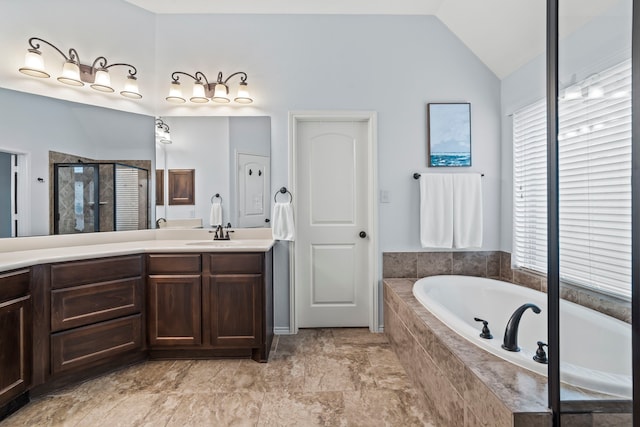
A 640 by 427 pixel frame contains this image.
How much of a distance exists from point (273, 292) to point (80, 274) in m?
1.38

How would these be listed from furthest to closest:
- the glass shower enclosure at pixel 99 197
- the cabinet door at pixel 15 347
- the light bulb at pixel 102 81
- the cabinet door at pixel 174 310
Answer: the light bulb at pixel 102 81, the glass shower enclosure at pixel 99 197, the cabinet door at pixel 174 310, the cabinet door at pixel 15 347

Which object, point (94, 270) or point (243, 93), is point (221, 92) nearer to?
point (243, 93)

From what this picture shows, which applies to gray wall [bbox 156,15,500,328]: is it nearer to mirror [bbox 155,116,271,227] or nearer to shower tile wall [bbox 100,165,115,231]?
mirror [bbox 155,116,271,227]

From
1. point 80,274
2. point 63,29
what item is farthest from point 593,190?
point 63,29

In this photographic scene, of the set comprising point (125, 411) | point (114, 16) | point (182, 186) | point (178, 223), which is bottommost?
point (125, 411)

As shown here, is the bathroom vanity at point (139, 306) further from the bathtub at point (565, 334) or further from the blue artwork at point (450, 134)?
the blue artwork at point (450, 134)

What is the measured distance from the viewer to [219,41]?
282cm

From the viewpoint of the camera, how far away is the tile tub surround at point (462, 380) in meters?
1.09

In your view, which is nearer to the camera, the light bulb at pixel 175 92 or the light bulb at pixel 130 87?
the light bulb at pixel 130 87

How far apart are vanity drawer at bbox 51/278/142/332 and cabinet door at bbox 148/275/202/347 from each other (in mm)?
115

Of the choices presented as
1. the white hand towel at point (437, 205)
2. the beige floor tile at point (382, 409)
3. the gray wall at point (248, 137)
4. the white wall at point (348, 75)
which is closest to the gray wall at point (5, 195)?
the white wall at point (348, 75)

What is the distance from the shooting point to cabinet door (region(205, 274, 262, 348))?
230cm

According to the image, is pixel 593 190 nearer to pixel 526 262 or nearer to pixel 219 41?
pixel 526 262

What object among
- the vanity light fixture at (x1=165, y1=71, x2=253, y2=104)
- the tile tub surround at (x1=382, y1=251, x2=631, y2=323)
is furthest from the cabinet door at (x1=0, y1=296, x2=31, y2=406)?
the tile tub surround at (x1=382, y1=251, x2=631, y2=323)
